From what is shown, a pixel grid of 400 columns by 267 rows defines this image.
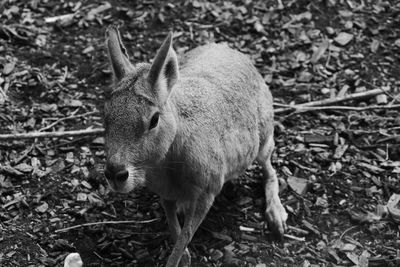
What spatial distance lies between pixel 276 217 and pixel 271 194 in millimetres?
256

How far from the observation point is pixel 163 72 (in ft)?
Answer: 13.7

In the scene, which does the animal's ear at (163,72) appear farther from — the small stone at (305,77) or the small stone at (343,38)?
the small stone at (343,38)

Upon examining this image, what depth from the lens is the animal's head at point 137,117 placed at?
396cm

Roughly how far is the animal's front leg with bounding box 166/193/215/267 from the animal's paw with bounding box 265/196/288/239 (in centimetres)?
69

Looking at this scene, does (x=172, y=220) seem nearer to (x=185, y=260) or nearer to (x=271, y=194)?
(x=185, y=260)

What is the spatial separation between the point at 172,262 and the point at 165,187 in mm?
507

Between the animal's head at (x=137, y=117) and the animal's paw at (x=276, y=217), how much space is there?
128cm

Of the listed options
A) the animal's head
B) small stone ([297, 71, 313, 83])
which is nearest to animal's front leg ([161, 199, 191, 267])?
the animal's head

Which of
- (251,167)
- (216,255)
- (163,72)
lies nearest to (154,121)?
(163,72)

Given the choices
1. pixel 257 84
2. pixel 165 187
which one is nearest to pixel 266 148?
pixel 257 84

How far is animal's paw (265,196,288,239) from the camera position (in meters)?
5.14

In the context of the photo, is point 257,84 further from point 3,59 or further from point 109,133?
point 3,59

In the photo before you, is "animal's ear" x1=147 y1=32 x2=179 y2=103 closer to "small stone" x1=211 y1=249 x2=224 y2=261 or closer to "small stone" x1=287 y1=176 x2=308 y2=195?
"small stone" x1=211 y1=249 x2=224 y2=261

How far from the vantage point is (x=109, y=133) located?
400 cm
